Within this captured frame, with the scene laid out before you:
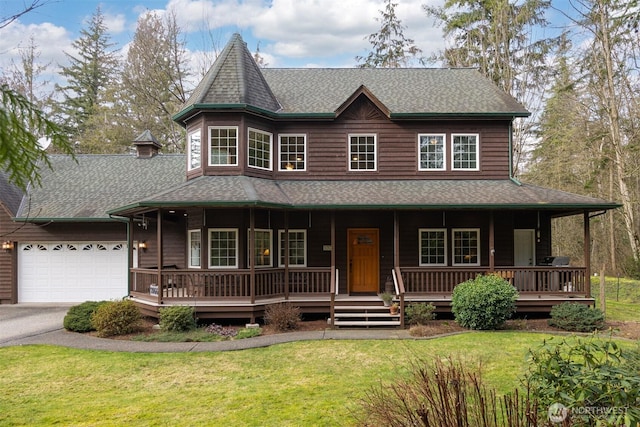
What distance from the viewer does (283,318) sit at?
1124cm

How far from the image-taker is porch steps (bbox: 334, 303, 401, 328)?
1162 cm

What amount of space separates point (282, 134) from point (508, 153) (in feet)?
25.8

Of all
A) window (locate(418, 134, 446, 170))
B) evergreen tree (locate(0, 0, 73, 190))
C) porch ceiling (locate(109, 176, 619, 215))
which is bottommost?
evergreen tree (locate(0, 0, 73, 190))

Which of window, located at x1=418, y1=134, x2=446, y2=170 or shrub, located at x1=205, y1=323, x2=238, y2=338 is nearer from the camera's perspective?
shrub, located at x1=205, y1=323, x2=238, y2=338

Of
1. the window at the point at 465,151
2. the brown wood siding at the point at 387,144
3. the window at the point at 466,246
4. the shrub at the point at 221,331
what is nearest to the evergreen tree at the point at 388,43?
the brown wood siding at the point at 387,144

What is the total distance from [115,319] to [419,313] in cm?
797

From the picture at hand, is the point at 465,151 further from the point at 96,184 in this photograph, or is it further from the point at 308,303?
the point at 96,184

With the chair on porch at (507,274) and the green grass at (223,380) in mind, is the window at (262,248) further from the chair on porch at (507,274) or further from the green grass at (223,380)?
the chair on porch at (507,274)

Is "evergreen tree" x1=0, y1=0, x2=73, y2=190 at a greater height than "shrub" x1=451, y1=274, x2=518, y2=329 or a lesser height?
greater

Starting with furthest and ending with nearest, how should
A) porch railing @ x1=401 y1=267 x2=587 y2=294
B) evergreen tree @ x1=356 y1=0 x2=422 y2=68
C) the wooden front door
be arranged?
evergreen tree @ x1=356 y1=0 x2=422 y2=68
the wooden front door
porch railing @ x1=401 y1=267 x2=587 y2=294

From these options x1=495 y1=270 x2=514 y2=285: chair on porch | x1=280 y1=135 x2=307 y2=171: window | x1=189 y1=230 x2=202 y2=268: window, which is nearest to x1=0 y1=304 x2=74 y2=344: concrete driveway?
x1=189 y1=230 x2=202 y2=268: window

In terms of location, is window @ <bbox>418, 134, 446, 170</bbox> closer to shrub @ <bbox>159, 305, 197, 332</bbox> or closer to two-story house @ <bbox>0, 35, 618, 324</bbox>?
two-story house @ <bbox>0, 35, 618, 324</bbox>

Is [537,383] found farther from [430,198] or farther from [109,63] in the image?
[109,63]

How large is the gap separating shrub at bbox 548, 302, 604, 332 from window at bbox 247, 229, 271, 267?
848cm
